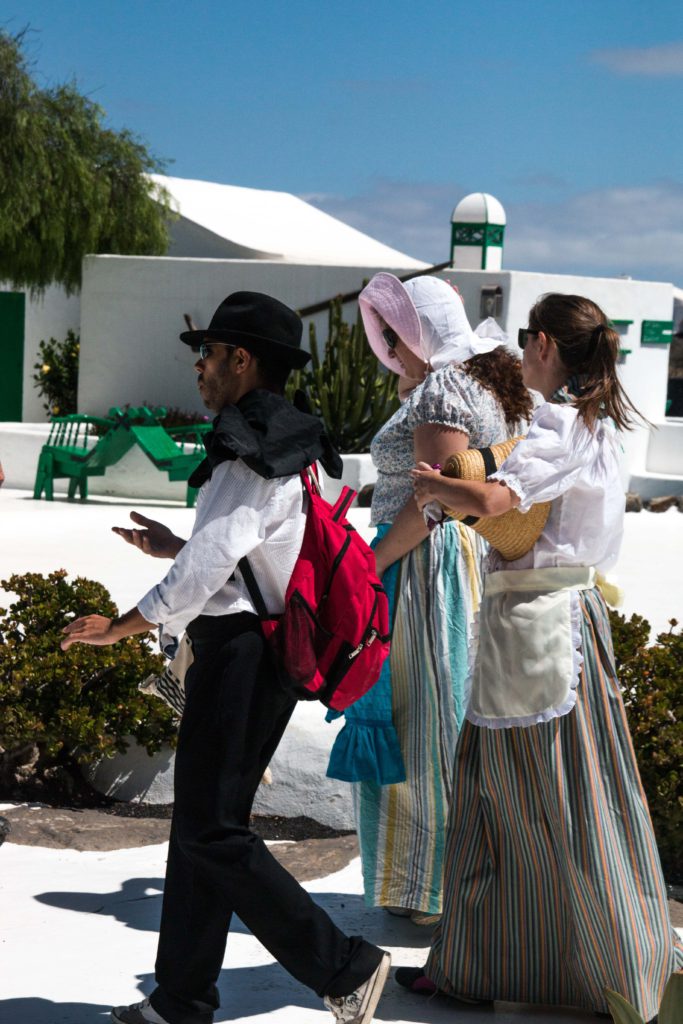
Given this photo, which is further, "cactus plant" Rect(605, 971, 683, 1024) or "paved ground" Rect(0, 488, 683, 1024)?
"paved ground" Rect(0, 488, 683, 1024)

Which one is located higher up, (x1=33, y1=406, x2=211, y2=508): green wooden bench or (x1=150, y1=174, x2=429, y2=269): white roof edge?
(x1=150, y1=174, x2=429, y2=269): white roof edge

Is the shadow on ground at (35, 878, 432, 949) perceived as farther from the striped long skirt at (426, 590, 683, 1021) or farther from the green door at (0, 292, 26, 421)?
the green door at (0, 292, 26, 421)

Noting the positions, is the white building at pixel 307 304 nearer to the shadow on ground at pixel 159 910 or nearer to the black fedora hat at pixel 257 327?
the shadow on ground at pixel 159 910

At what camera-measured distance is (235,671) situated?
265 centimetres

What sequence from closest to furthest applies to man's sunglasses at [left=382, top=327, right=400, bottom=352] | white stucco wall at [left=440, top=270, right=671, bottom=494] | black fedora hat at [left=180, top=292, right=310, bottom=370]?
black fedora hat at [left=180, top=292, right=310, bottom=370]
man's sunglasses at [left=382, top=327, right=400, bottom=352]
white stucco wall at [left=440, top=270, right=671, bottom=494]

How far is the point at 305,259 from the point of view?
19.5 m

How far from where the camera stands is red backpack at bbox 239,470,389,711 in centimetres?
265

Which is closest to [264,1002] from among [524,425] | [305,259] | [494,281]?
[524,425]

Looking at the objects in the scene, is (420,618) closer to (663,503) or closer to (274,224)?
(663,503)

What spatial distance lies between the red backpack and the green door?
17961mm

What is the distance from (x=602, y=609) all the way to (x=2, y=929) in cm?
172

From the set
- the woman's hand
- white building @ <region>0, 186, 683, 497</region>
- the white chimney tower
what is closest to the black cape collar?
the woman's hand

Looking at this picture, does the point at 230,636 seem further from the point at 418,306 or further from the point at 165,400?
the point at 165,400

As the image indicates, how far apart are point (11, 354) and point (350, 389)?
8245mm
